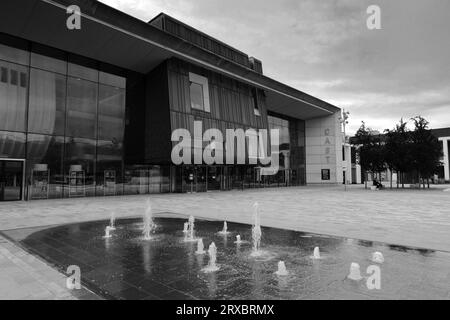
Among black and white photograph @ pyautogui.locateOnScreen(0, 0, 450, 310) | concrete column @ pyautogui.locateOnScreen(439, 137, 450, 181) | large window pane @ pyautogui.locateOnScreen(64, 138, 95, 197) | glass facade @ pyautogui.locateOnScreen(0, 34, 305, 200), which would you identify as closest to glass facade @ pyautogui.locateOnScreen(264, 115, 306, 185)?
black and white photograph @ pyautogui.locateOnScreen(0, 0, 450, 310)

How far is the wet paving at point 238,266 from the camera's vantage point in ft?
16.9

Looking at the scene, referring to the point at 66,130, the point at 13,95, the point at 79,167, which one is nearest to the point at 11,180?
the point at 79,167

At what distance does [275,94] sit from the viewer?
135ft

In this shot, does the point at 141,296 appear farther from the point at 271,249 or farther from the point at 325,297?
the point at 271,249

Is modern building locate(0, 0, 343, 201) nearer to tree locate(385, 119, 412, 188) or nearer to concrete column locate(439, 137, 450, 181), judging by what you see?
tree locate(385, 119, 412, 188)

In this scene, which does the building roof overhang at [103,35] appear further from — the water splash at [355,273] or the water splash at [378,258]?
the water splash at [355,273]

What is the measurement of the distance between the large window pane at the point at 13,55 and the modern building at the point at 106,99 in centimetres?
6

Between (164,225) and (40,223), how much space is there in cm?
477

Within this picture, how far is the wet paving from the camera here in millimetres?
5152

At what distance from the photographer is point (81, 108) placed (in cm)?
2622

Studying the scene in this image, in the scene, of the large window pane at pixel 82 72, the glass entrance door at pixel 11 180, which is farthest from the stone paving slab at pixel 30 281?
the large window pane at pixel 82 72

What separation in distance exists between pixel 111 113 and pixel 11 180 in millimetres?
9395

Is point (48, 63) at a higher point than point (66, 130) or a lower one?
higher

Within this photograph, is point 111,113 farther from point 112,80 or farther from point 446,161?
point 446,161
